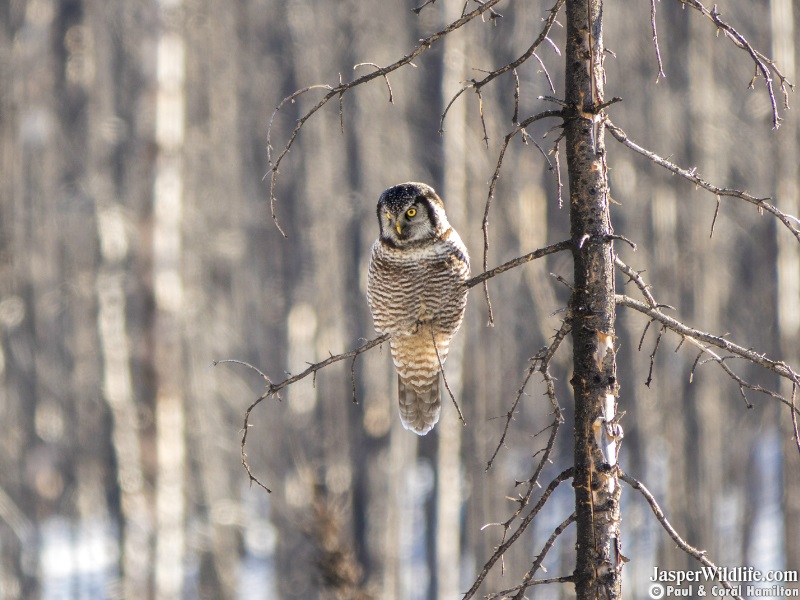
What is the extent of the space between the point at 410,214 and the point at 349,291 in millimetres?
6898

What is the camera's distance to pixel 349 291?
1066 cm

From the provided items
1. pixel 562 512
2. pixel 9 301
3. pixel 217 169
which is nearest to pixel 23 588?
pixel 9 301

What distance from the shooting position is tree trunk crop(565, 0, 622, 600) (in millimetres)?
2377

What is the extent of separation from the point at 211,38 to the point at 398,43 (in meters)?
2.60

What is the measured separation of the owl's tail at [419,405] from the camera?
13.8 ft

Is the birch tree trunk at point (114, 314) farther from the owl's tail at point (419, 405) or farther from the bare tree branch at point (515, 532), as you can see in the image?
the bare tree branch at point (515, 532)

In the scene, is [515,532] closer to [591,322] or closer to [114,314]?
[591,322]

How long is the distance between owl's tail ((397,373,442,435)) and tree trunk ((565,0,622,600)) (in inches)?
70.0

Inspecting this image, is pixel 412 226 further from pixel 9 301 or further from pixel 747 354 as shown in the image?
pixel 9 301

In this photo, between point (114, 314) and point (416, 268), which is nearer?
point (416, 268)

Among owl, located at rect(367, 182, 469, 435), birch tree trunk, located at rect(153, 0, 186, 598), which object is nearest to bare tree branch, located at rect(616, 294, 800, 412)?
owl, located at rect(367, 182, 469, 435)

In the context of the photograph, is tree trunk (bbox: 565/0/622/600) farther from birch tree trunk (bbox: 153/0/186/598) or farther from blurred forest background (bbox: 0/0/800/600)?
blurred forest background (bbox: 0/0/800/600)

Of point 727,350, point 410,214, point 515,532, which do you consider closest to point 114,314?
point 410,214

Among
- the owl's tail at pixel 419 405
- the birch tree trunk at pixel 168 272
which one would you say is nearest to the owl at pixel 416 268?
the owl's tail at pixel 419 405
